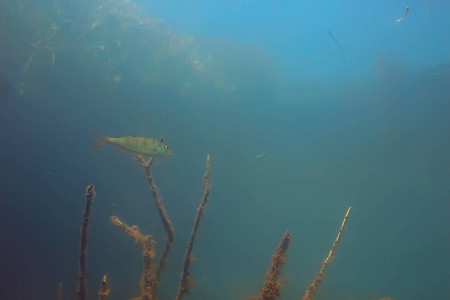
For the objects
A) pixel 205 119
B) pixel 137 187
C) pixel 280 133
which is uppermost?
pixel 280 133

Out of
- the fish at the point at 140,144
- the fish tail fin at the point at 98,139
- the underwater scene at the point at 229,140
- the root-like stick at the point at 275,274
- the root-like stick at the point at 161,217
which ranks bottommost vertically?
the root-like stick at the point at 275,274

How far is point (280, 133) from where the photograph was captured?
17484 mm

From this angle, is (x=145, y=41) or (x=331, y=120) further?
(x=331, y=120)

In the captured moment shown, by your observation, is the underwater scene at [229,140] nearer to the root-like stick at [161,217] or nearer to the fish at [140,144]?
the root-like stick at [161,217]

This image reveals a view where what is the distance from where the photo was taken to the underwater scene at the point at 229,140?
35.1ft

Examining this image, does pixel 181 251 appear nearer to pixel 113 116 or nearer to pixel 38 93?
pixel 113 116

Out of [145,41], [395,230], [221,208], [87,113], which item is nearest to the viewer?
[145,41]

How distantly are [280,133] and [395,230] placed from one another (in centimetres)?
1246

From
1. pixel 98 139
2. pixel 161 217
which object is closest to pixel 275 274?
pixel 161 217

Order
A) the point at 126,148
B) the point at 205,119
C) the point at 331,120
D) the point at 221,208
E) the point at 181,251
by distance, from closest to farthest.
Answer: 1. the point at 126,148
2. the point at 181,251
3. the point at 205,119
4. the point at 221,208
5. the point at 331,120

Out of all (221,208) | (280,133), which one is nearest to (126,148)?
(221,208)

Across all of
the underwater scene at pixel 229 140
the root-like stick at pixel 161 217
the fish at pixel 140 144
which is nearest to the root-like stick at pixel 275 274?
the root-like stick at pixel 161 217

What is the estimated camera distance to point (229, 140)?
15555 mm

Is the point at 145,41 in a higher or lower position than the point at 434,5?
lower
